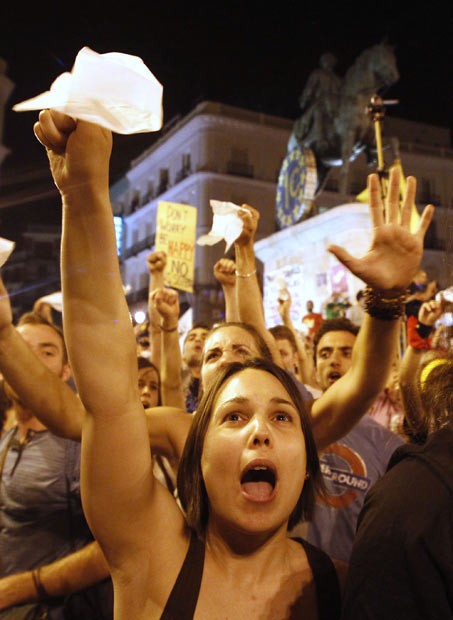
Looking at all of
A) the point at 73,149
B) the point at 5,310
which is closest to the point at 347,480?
the point at 5,310

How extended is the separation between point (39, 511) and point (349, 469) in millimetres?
1444

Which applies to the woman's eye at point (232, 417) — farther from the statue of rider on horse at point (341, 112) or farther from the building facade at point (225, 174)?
the building facade at point (225, 174)

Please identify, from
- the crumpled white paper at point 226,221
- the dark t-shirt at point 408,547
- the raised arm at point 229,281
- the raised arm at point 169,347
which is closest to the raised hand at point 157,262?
the raised arm at point 229,281

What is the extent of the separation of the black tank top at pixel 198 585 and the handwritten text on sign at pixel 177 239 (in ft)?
16.7

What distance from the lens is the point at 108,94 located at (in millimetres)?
1082

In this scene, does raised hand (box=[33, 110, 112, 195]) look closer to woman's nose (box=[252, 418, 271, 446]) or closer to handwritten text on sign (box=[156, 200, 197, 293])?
woman's nose (box=[252, 418, 271, 446])

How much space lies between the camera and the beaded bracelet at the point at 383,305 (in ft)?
6.15

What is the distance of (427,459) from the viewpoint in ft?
3.47

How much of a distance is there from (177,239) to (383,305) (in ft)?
16.5

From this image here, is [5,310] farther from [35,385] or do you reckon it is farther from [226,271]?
[226,271]

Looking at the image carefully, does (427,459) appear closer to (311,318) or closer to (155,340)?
(155,340)

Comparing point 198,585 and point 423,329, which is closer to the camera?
point 198,585

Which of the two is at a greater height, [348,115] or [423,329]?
[348,115]

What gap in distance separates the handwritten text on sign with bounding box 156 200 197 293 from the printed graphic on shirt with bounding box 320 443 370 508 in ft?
12.4
